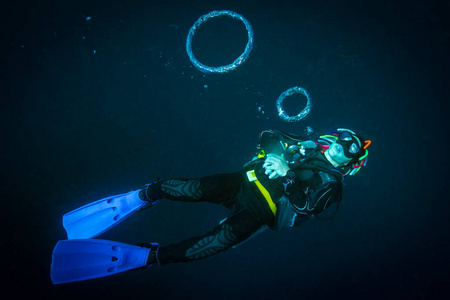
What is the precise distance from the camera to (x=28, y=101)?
9.91 feet

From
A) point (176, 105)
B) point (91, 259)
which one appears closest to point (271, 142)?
point (176, 105)

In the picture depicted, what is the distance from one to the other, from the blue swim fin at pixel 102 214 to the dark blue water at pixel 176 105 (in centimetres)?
69

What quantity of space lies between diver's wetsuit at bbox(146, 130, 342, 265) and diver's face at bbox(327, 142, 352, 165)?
0.11m

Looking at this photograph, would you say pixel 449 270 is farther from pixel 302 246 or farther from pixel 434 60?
pixel 434 60

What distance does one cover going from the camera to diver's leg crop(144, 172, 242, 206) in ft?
7.94

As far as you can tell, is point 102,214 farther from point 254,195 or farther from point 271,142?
point 271,142

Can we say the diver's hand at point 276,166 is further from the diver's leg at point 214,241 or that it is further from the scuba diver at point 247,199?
the diver's leg at point 214,241

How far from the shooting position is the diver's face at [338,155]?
216 cm

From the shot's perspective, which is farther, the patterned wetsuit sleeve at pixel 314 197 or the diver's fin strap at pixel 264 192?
the diver's fin strap at pixel 264 192

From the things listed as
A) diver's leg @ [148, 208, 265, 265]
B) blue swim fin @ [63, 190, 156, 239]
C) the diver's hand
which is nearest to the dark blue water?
blue swim fin @ [63, 190, 156, 239]

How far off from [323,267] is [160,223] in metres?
3.83

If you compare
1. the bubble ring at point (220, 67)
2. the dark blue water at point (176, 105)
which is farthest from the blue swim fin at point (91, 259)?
the bubble ring at point (220, 67)

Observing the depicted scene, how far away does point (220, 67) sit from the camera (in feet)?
10.7

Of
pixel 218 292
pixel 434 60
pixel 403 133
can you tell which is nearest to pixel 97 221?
pixel 218 292
